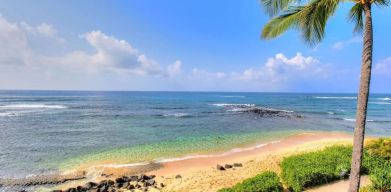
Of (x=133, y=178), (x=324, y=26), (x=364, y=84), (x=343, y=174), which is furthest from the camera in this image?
(x=133, y=178)

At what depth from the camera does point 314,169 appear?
10.8m

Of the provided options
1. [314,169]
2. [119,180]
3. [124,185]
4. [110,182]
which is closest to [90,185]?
[110,182]

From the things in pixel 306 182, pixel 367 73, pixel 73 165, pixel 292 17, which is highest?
pixel 292 17

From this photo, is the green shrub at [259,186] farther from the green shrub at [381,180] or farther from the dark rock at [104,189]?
the dark rock at [104,189]

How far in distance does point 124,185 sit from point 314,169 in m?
8.37

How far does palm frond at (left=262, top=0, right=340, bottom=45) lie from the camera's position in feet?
26.0

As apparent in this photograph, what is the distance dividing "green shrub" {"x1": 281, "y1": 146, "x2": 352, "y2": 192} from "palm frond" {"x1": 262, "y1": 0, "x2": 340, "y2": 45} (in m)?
5.09

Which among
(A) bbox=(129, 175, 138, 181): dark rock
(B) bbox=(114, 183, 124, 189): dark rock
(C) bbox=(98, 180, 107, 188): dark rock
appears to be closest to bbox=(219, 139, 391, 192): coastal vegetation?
(B) bbox=(114, 183, 124, 189): dark rock

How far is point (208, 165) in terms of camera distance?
16.5 metres

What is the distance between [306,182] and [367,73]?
217 inches

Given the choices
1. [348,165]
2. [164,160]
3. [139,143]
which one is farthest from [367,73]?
[139,143]

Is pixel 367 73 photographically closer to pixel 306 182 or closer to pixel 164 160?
pixel 306 182

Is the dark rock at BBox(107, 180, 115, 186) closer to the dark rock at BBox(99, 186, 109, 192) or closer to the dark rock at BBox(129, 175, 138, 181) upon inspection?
the dark rock at BBox(99, 186, 109, 192)

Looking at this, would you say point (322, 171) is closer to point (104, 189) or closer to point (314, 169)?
point (314, 169)
